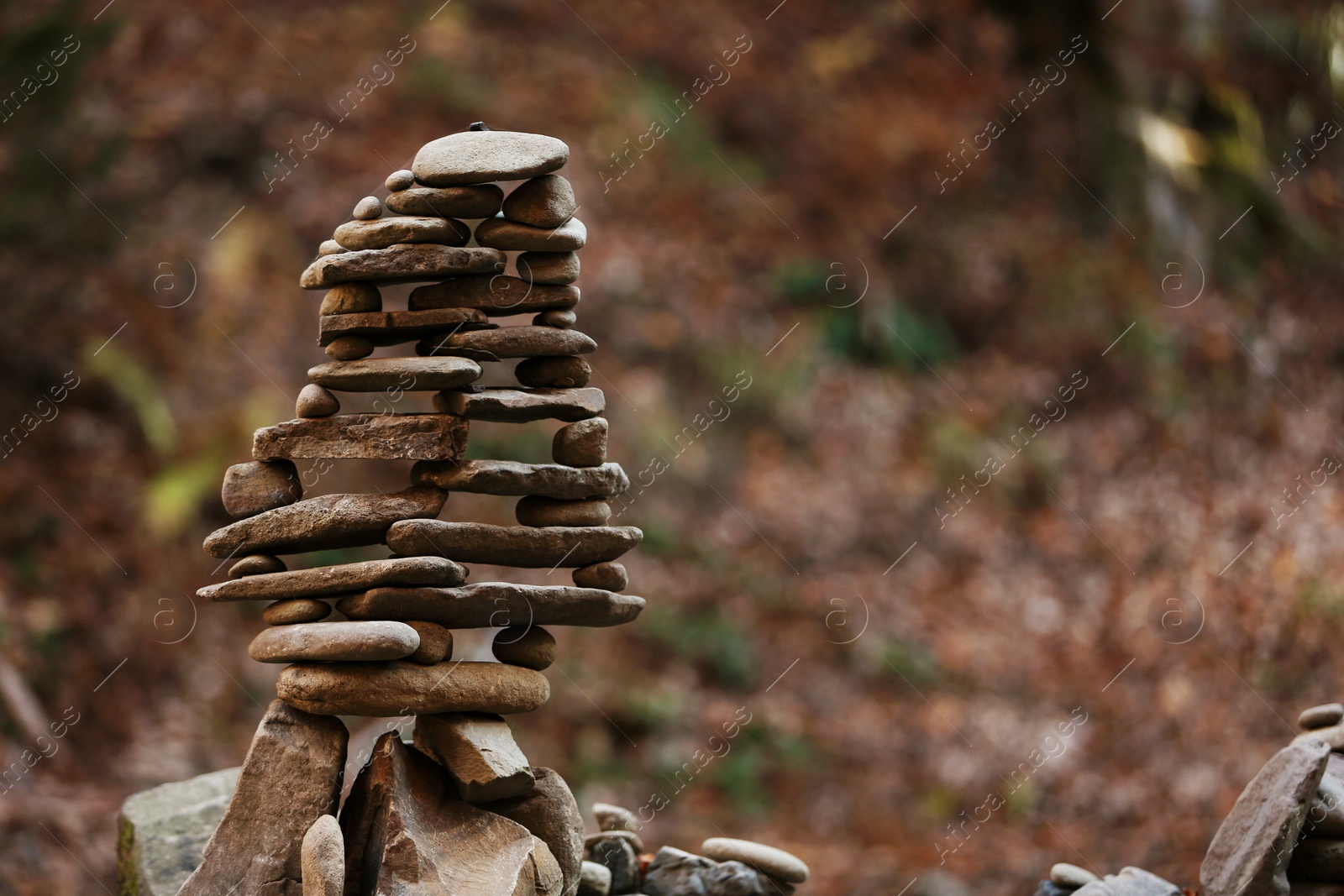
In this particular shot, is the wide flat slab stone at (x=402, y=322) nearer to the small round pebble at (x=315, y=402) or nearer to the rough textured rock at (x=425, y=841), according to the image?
the small round pebble at (x=315, y=402)

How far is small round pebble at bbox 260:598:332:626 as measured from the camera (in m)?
4.38

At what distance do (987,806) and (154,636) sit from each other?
655cm

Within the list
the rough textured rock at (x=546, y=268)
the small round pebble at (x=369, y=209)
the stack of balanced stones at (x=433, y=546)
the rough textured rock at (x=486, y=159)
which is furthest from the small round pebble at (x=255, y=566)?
the rough textured rock at (x=486, y=159)

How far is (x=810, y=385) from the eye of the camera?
12.6 metres

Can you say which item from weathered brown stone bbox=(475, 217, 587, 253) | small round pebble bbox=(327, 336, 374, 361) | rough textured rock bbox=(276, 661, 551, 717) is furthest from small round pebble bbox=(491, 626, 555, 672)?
weathered brown stone bbox=(475, 217, 587, 253)

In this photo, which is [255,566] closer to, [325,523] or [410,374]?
[325,523]

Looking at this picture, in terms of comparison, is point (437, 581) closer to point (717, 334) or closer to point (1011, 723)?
point (1011, 723)

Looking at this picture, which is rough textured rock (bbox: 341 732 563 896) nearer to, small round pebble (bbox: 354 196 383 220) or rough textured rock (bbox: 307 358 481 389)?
rough textured rock (bbox: 307 358 481 389)

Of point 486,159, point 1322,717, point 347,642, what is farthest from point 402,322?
point 1322,717

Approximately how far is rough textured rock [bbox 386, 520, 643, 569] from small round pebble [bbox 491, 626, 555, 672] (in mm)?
260

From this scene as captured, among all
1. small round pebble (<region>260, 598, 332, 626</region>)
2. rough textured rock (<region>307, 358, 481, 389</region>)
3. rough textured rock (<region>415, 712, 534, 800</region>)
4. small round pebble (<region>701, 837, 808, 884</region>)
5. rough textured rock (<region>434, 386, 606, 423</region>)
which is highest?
rough textured rock (<region>307, 358, 481, 389</region>)

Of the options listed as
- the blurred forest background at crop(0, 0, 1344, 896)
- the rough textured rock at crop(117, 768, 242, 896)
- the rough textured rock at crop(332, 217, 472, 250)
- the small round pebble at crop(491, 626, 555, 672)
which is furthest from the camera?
the blurred forest background at crop(0, 0, 1344, 896)

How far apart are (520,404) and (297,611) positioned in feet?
3.58

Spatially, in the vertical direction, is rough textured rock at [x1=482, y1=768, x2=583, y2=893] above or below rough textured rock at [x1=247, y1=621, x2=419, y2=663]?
below
